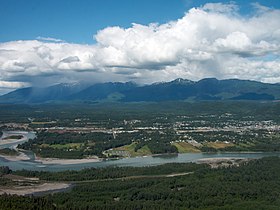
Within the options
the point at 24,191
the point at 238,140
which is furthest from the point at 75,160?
the point at 238,140

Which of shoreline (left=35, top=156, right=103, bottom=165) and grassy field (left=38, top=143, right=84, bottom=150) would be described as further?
grassy field (left=38, top=143, right=84, bottom=150)

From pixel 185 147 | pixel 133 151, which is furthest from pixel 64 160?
pixel 185 147

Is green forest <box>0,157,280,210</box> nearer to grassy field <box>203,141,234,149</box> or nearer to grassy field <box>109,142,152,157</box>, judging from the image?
grassy field <box>109,142,152,157</box>

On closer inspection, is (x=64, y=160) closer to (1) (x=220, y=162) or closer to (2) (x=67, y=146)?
(2) (x=67, y=146)

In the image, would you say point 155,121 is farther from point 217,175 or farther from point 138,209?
point 138,209

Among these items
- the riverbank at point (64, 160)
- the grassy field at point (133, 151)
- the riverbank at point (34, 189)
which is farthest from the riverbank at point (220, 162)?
the riverbank at point (34, 189)

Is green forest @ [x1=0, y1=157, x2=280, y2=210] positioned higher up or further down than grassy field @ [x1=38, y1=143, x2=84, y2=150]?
further down

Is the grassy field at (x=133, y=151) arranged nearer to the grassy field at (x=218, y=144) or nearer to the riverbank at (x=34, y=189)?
the grassy field at (x=218, y=144)

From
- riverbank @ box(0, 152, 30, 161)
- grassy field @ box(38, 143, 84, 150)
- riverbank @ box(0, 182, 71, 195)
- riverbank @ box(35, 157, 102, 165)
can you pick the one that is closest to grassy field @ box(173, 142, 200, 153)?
riverbank @ box(35, 157, 102, 165)
